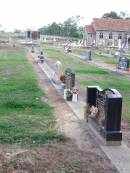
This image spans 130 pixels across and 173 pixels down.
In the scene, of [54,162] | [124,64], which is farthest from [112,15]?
[54,162]

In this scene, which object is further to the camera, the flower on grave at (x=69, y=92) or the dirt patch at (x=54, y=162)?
the flower on grave at (x=69, y=92)

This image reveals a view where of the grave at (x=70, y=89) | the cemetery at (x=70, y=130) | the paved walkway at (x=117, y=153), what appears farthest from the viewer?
the grave at (x=70, y=89)

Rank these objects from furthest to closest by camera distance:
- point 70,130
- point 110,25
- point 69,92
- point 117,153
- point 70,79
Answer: point 110,25 < point 70,79 < point 69,92 < point 70,130 < point 117,153

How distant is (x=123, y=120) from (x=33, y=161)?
5051 mm

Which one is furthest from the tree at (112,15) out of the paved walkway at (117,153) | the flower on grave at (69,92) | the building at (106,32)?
the paved walkway at (117,153)

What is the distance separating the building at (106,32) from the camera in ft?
365

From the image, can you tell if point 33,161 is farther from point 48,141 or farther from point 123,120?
point 123,120

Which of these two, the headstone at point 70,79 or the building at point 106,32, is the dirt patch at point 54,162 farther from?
the building at point 106,32

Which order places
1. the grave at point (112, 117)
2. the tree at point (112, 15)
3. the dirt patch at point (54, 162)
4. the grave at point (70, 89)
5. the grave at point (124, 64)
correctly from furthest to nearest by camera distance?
the tree at point (112, 15), the grave at point (124, 64), the grave at point (70, 89), the grave at point (112, 117), the dirt patch at point (54, 162)

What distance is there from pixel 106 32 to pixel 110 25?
1.91 m

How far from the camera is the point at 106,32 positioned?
112 metres

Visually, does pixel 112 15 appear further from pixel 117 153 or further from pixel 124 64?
pixel 117 153

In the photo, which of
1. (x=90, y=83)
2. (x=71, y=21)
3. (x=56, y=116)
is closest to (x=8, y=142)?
(x=56, y=116)

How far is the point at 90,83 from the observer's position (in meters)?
22.9
